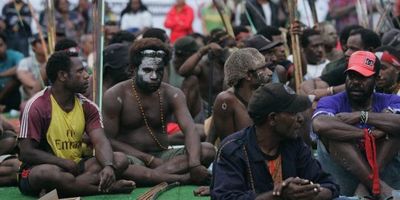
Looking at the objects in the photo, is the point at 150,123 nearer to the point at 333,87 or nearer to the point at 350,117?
the point at 333,87

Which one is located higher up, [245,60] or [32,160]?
[245,60]

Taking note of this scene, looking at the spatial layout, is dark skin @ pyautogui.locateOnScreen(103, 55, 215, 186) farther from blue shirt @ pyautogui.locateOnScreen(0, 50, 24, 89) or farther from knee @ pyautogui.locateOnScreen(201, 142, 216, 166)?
blue shirt @ pyautogui.locateOnScreen(0, 50, 24, 89)

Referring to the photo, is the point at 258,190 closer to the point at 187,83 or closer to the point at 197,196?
the point at 197,196

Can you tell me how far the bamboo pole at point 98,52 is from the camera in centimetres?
1048

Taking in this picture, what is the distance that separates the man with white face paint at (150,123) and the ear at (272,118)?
2636 millimetres

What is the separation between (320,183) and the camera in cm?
742

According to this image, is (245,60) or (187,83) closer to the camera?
(245,60)

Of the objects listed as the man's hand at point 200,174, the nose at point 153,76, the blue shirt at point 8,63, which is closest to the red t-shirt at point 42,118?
the nose at point 153,76

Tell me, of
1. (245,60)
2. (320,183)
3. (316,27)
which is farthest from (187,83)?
(320,183)

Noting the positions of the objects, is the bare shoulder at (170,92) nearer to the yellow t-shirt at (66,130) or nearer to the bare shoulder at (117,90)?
the bare shoulder at (117,90)

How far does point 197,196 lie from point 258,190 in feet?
6.90

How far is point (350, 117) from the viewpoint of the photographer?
8719 millimetres

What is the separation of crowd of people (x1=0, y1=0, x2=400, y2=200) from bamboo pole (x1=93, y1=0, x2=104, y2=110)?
290mm

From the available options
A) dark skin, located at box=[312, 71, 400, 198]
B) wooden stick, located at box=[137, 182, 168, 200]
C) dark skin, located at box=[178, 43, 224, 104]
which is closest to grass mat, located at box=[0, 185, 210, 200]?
wooden stick, located at box=[137, 182, 168, 200]
